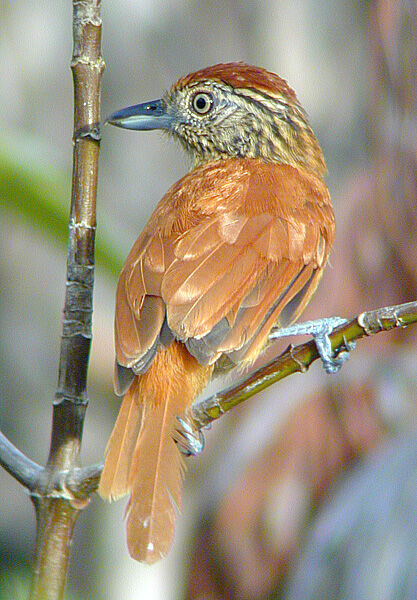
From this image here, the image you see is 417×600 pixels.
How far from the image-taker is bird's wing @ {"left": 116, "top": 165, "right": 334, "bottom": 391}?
1.81 meters

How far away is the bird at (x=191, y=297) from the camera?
Result: 169cm

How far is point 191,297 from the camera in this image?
184 centimetres

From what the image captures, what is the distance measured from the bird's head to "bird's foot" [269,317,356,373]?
74 cm

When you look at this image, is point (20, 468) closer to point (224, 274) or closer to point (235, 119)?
point (224, 274)

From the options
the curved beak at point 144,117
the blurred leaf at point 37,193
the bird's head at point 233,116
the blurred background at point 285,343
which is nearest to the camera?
the blurred leaf at point 37,193

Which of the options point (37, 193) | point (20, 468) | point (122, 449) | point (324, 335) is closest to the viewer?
point (20, 468)

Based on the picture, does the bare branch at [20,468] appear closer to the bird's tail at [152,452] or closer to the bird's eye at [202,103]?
the bird's tail at [152,452]

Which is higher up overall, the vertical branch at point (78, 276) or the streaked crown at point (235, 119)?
the streaked crown at point (235, 119)

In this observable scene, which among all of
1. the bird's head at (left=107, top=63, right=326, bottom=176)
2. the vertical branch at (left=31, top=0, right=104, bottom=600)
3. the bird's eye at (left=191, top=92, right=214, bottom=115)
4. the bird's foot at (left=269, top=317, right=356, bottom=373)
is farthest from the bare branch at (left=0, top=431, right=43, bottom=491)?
the bird's eye at (left=191, top=92, right=214, bottom=115)

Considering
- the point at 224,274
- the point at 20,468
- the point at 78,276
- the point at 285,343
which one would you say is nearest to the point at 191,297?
the point at 224,274

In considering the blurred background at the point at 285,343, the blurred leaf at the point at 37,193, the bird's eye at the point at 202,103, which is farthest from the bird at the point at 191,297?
the blurred background at the point at 285,343

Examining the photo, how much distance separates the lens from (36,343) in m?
4.30

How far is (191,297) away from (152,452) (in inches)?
13.5

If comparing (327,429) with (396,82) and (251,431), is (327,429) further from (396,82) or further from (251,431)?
(396,82)
